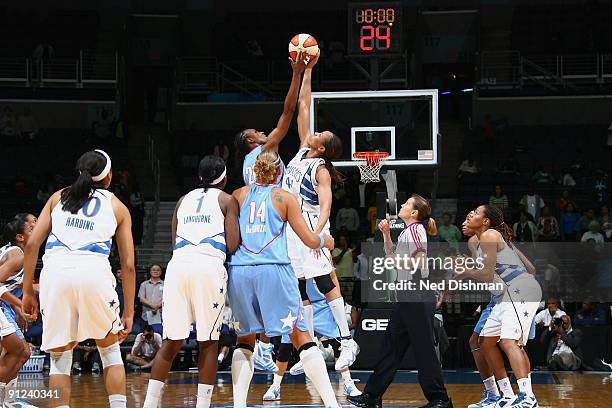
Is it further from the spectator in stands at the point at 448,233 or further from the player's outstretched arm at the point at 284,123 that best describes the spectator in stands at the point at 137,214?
the player's outstretched arm at the point at 284,123

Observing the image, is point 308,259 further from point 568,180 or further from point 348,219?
point 568,180

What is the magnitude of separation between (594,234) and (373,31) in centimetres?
581

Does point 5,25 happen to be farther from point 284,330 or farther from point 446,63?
point 284,330

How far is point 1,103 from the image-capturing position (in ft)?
80.2

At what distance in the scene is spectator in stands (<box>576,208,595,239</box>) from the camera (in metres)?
18.9

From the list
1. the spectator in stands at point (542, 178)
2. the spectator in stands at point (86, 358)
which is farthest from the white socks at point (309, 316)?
the spectator in stands at point (542, 178)

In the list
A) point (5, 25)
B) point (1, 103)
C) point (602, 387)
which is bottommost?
point (602, 387)

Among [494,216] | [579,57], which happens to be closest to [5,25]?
[579,57]

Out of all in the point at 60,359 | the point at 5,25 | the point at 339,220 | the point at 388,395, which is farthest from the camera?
the point at 5,25

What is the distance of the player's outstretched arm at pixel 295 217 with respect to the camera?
766 centimetres

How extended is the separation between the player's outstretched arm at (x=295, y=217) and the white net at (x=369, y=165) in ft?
20.1

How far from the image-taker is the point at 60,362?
7.12m

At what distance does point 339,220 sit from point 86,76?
8.99 metres

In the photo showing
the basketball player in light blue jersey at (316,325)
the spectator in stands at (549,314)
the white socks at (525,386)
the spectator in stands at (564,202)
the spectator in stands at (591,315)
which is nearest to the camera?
the white socks at (525,386)
